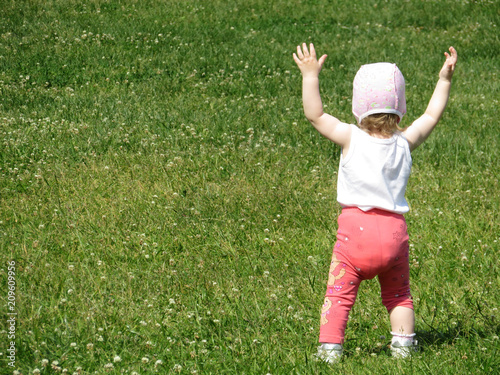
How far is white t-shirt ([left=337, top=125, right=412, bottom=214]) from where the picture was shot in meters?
4.27

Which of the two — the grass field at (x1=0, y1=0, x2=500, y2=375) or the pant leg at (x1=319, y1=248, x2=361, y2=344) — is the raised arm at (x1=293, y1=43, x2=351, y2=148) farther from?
the grass field at (x1=0, y1=0, x2=500, y2=375)

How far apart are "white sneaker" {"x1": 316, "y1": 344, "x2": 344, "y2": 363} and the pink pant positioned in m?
0.05

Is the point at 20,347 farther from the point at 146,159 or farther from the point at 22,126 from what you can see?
the point at 22,126

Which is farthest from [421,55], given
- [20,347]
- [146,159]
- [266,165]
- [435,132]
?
[20,347]

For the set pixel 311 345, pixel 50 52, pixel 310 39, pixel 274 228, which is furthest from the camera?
pixel 310 39

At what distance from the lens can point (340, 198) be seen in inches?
175

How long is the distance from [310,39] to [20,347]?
12.0 metres

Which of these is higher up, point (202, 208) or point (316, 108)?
point (316, 108)

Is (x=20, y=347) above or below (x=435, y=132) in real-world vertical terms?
below

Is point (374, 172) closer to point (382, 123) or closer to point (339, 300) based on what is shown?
point (382, 123)

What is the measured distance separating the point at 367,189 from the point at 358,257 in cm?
45

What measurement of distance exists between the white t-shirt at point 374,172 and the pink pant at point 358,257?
77 mm

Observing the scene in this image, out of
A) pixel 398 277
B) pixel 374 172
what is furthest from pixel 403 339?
pixel 374 172

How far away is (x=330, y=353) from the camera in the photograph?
14.1 feet
